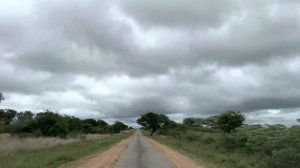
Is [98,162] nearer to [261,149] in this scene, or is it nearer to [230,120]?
[261,149]

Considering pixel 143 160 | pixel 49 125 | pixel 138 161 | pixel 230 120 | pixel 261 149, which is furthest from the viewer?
pixel 49 125

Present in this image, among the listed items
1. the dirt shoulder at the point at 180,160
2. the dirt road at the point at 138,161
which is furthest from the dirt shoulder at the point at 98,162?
the dirt shoulder at the point at 180,160

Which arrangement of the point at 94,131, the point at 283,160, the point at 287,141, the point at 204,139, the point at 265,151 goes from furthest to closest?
1. the point at 94,131
2. the point at 204,139
3. the point at 265,151
4. the point at 287,141
5. the point at 283,160

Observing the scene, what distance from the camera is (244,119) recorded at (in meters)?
67.9

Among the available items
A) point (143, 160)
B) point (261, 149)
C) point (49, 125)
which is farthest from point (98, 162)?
point (49, 125)

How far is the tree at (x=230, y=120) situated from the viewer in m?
68.5

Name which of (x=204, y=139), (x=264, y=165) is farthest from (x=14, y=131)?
(x=264, y=165)

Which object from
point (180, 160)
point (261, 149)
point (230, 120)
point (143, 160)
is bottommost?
point (180, 160)

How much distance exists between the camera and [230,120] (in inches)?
2763

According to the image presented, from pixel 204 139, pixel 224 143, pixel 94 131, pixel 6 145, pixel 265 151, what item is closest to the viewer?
pixel 265 151

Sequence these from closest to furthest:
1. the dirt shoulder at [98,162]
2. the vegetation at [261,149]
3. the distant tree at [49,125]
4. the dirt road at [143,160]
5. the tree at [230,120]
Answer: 1. the vegetation at [261,149]
2. the dirt road at [143,160]
3. the dirt shoulder at [98,162]
4. the tree at [230,120]
5. the distant tree at [49,125]

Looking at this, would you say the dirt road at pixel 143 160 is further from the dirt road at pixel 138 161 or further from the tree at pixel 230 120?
the tree at pixel 230 120

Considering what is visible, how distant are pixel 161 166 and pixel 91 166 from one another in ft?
13.6

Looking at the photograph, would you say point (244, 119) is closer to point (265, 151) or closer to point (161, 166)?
point (265, 151)
